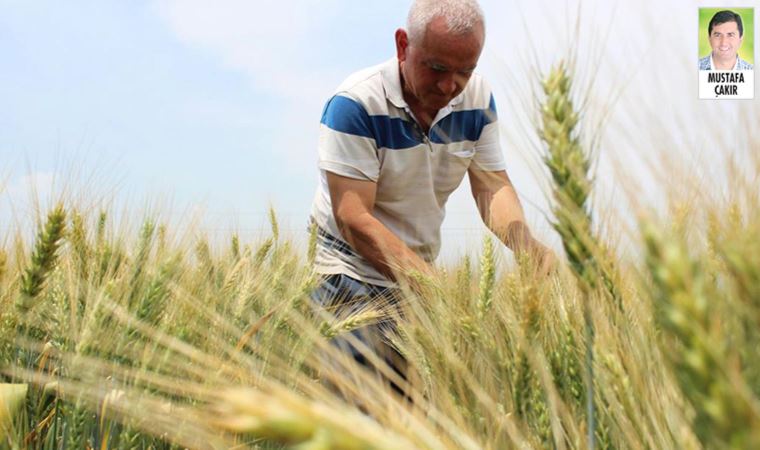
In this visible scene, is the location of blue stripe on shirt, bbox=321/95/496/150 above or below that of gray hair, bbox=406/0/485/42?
below

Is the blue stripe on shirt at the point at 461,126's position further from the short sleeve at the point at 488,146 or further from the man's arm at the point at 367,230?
the man's arm at the point at 367,230

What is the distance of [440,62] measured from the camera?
7.59ft

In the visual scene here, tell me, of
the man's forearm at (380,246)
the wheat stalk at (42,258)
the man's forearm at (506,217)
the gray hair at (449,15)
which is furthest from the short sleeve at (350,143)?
the wheat stalk at (42,258)

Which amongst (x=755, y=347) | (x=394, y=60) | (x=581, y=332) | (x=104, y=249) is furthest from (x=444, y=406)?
(x=394, y=60)

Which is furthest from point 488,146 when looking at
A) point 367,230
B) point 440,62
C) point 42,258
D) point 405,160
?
point 42,258

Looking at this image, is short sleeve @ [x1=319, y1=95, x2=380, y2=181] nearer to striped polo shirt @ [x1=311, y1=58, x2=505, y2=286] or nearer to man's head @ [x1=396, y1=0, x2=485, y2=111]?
striped polo shirt @ [x1=311, y1=58, x2=505, y2=286]

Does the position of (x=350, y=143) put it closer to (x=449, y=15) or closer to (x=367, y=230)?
(x=367, y=230)

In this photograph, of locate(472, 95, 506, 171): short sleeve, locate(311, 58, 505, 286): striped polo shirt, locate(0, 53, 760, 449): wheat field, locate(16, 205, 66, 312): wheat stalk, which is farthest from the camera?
locate(472, 95, 506, 171): short sleeve

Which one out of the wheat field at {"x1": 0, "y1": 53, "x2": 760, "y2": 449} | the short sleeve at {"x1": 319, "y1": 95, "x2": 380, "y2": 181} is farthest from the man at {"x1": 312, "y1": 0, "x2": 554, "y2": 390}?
the wheat field at {"x1": 0, "y1": 53, "x2": 760, "y2": 449}

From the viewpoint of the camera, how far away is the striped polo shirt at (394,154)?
2492 millimetres

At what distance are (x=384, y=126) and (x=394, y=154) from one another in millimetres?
100

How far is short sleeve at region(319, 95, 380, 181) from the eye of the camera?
2.45 m

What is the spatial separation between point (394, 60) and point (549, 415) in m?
1.82

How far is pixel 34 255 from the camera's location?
149 centimetres
